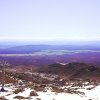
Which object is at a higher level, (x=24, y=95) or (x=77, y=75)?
(x=24, y=95)

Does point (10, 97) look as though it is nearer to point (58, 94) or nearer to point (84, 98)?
point (58, 94)

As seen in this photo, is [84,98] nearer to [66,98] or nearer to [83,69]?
[66,98]

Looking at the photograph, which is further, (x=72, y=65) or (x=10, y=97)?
(x=72, y=65)

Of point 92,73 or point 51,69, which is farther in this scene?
point 51,69

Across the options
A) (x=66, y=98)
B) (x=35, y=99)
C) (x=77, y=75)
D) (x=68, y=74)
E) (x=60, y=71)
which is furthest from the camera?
(x=60, y=71)

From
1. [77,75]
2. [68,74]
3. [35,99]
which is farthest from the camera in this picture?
[68,74]

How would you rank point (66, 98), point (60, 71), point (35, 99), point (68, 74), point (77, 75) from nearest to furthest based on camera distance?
point (35, 99)
point (66, 98)
point (77, 75)
point (68, 74)
point (60, 71)

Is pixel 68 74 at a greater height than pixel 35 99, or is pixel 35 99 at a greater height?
pixel 35 99

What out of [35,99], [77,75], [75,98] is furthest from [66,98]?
[77,75]

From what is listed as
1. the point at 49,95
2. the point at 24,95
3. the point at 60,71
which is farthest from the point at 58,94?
the point at 60,71
